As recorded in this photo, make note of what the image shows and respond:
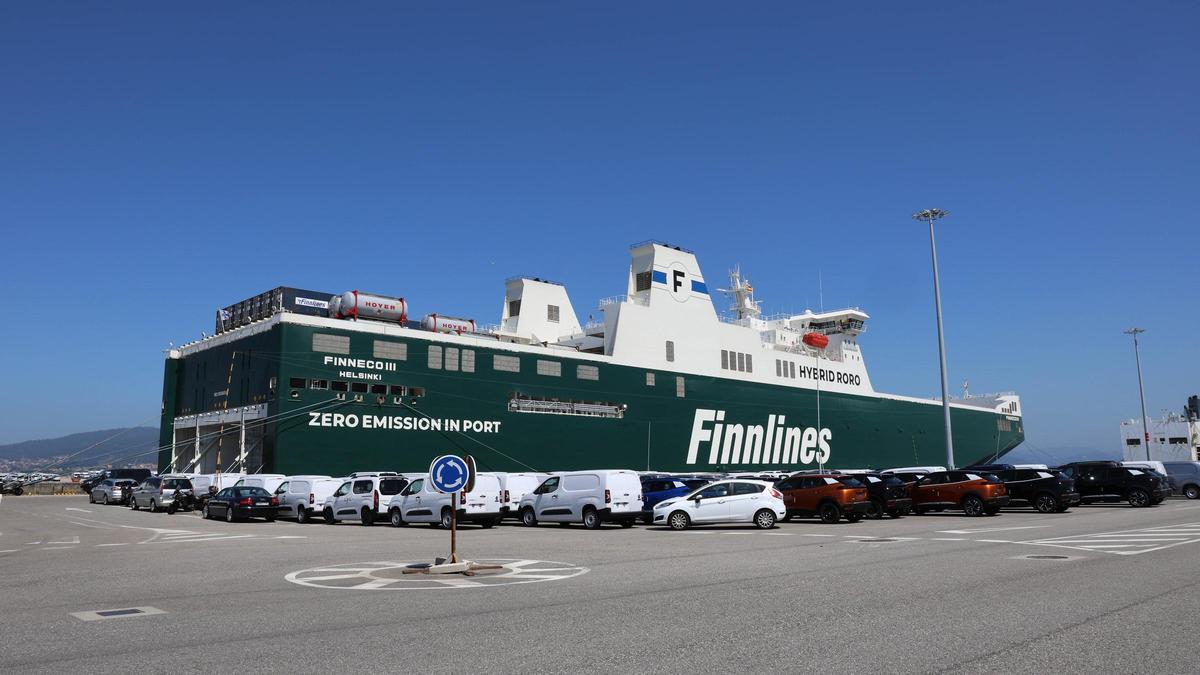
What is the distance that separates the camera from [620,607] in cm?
877

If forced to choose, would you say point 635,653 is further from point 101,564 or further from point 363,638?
point 101,564

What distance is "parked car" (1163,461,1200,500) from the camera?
3675 cm

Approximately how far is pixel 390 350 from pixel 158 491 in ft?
35.8

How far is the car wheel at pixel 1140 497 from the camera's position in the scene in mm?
30172

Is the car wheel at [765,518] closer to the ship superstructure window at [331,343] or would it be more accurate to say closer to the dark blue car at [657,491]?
the dark blue car at [657,491]

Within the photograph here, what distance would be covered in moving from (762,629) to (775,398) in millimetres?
48258

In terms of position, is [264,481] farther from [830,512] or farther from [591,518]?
[830,512]

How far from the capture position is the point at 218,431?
39.9m

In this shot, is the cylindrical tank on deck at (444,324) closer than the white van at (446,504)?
No

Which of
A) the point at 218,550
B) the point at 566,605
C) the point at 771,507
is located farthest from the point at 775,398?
the point at 566,605

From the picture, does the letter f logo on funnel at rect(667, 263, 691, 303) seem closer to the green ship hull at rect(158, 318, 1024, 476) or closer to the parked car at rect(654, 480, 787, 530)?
the green ship hull at rect(158, 318, 1024, 476)

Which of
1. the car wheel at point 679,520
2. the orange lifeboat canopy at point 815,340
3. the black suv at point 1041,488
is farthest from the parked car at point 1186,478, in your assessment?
the car wheel at point 679,520

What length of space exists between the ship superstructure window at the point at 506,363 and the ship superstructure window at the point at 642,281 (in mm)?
10977

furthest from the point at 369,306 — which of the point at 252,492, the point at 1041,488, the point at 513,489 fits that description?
the point at 1041,488
